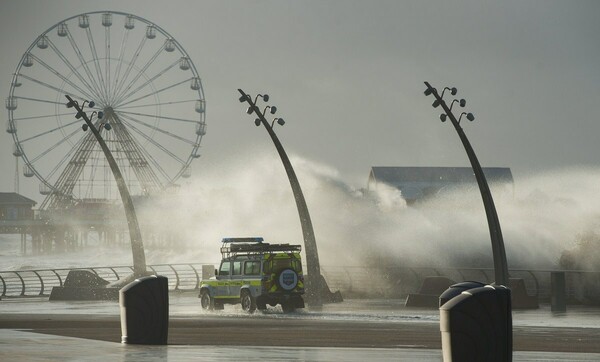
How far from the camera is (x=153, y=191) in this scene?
12106 centimetres

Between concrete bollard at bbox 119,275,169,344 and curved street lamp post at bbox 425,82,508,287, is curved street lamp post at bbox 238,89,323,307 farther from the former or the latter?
concrete bollard at bbox 119,275,169,344

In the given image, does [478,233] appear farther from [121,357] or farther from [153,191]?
[153,191]

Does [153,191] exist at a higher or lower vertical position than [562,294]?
higher

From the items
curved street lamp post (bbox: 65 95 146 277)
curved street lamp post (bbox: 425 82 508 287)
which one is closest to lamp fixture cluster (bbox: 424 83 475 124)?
curved street lamp post (bbox: 425 82 508 287)

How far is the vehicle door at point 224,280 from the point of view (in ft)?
133

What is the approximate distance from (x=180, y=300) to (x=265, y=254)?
10118 mm

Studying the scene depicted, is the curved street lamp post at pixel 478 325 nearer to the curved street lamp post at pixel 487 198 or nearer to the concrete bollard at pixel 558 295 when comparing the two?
the curved street lamp post at pixel 487 198

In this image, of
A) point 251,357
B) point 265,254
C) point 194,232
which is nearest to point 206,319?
point 265,254

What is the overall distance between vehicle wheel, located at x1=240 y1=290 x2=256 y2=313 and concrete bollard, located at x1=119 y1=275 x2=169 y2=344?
63.3 ft

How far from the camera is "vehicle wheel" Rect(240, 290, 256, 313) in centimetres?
3931

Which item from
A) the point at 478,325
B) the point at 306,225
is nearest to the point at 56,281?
the point at 306,225

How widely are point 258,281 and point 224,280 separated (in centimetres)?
176

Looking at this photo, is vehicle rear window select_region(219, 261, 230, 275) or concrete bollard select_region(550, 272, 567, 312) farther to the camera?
vehicle rear window select_region(219, 261, 230, 275)

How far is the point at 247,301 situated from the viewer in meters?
39.7
